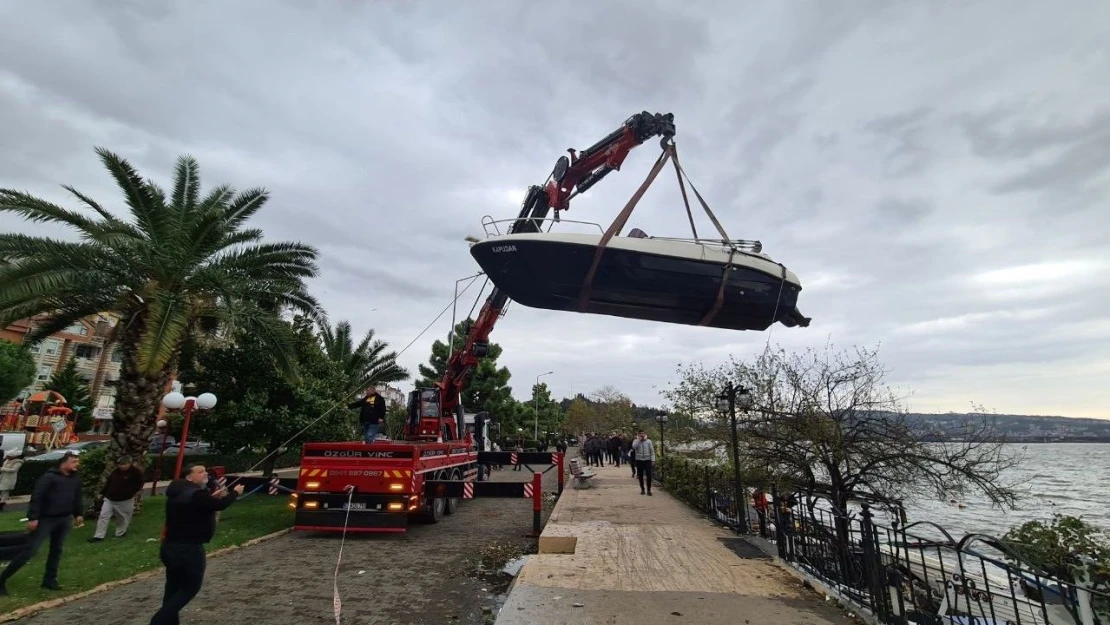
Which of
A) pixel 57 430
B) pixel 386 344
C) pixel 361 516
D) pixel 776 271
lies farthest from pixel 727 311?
pixel 57 430

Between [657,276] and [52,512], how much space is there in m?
7.23

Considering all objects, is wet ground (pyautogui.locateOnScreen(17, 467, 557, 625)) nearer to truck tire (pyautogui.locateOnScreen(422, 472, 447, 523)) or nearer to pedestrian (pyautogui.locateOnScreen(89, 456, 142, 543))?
truck tire (pyautogui.locateOnScreen(422, 472, 447, 523))

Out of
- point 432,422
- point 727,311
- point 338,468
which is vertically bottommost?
point 338,468

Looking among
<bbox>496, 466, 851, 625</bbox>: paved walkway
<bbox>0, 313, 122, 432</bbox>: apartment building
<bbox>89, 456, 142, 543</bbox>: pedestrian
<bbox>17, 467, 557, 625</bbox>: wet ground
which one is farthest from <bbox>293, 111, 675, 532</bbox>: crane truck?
<bbox>0, 313, 122, 432</bbox>: apartment building

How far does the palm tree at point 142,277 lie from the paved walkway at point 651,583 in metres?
7.45

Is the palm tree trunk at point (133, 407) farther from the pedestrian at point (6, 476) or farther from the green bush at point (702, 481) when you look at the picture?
the green bush at point (702, 481)

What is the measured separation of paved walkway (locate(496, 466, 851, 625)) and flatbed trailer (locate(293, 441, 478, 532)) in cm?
252

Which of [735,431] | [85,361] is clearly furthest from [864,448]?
[85,361]

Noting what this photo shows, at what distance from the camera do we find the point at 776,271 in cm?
700

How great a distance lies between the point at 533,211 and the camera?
10.2m

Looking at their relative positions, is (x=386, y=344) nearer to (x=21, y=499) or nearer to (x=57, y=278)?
(x=21, y=499)

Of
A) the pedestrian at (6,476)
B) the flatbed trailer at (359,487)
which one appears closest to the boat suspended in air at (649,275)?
the flatbed trailer at (359,487)

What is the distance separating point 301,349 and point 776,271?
1324 cm

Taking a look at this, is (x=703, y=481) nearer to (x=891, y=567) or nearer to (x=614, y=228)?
(x=891, y=567)
